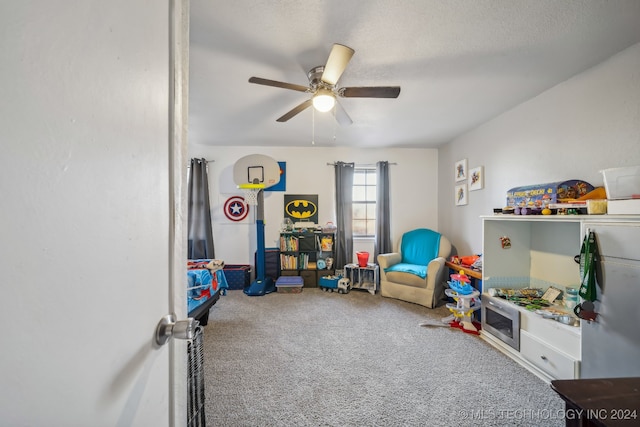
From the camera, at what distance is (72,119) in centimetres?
36

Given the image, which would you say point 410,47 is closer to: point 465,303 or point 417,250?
point 465,303

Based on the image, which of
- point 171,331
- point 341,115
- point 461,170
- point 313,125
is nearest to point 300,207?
point 313,125

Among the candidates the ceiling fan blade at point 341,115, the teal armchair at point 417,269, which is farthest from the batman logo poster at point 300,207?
the ceiling fan blade at point 341,115

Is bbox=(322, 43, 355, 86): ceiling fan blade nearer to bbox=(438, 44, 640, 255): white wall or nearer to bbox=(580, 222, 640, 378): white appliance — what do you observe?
bbox=(580, 222, 640, 378): white appliance

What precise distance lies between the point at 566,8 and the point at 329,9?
138 cm

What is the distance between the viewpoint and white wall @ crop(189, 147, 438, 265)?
4387 millimetres

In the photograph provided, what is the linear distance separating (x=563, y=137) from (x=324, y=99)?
2.18m

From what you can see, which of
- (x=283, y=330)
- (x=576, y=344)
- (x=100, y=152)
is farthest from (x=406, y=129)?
(x=100, y=152)

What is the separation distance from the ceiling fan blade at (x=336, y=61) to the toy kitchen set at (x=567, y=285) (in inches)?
72.3

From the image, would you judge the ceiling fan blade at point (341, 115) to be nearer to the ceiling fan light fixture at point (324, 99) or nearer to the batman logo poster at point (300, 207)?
the ceiling fan light fixture at point (324, 99)

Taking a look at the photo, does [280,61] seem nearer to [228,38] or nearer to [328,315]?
[228,38]

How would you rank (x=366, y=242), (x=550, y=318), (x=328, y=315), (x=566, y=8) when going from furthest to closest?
1. (x=366, y=242)
2. (x=328, y=315)
3. (x=550, y=318)
4. (x=566, y=8)

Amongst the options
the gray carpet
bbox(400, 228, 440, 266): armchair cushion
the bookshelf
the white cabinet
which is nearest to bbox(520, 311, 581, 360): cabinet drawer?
the white cabinet

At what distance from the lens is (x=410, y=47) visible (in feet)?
5.76
